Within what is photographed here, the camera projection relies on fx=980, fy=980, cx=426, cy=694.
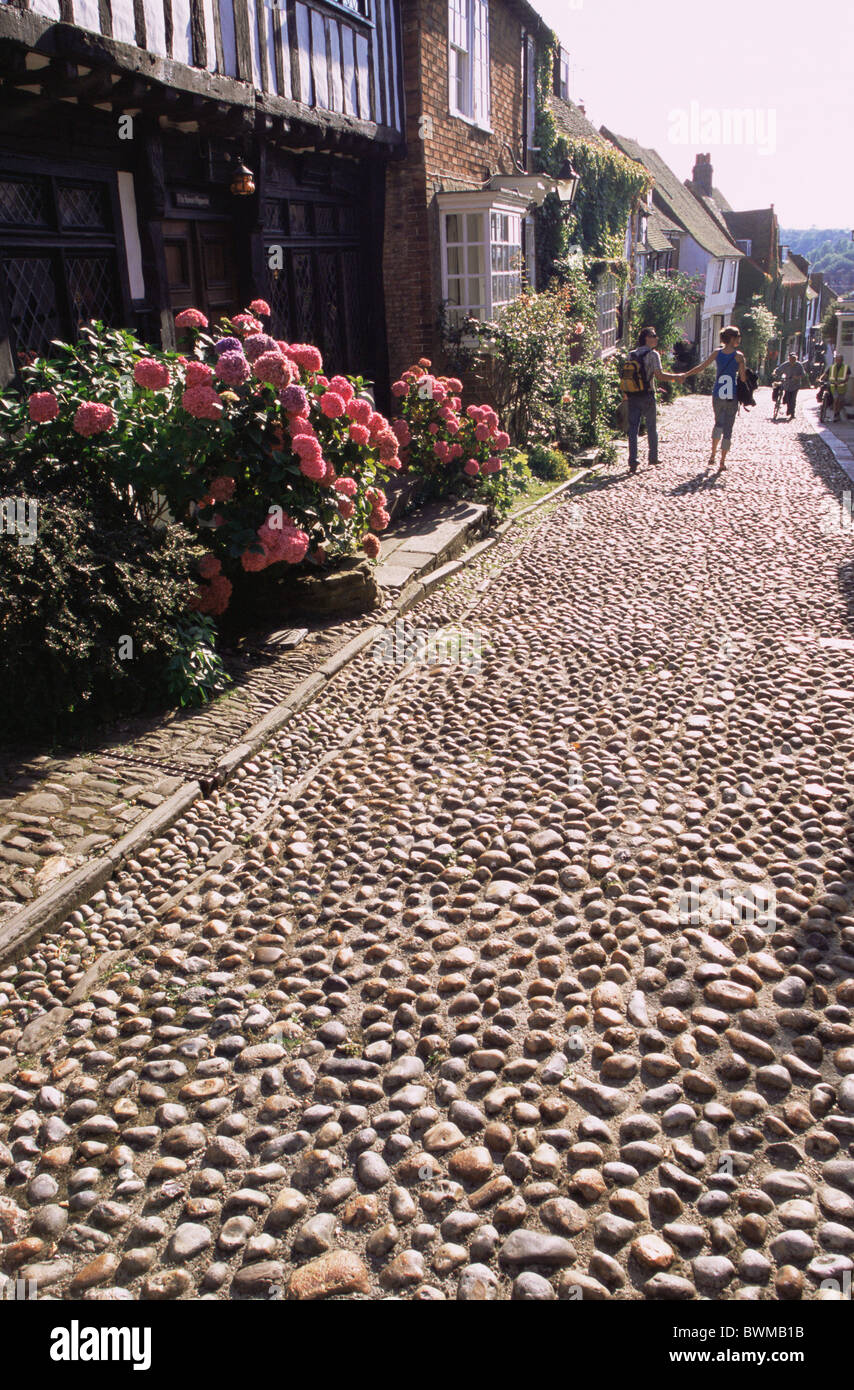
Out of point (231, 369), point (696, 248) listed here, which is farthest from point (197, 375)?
point (696, 248)

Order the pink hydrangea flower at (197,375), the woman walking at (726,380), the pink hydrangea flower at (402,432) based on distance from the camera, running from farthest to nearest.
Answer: the woman walking at (726,380) < the pink hydrangea flower at (402,432) < the pink hydrangea flower at (197,375)

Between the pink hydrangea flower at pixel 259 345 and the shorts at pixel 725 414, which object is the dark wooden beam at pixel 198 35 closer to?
the pink hydrangea flower at pixel 259 345

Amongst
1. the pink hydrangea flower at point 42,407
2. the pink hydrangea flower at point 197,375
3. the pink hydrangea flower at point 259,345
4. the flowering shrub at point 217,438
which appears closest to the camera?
the pink hydrangea flower at point 42,407

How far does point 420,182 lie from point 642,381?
376cm

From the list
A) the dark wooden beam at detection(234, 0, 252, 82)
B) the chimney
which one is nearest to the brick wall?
the dark wooden beam at detection(234, 0, 252, 82)

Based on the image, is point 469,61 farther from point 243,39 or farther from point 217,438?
point 217,438

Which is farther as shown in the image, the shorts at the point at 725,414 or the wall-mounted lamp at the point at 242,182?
the shorts at the point at 725,414

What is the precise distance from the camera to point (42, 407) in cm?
523

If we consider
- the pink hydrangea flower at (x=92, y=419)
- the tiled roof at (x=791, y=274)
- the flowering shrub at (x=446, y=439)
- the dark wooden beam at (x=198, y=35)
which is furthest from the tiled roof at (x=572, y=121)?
the tiled roof at (x=791, y=274)

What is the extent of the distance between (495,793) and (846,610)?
402 centimetres

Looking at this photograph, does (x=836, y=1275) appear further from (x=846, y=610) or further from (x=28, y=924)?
(x=846, y=610)

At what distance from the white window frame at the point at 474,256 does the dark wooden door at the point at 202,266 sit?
4.27m

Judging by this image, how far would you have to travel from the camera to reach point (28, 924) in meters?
3.62

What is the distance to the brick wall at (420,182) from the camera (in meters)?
11.7
